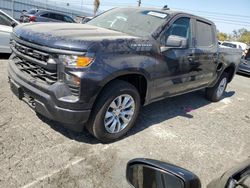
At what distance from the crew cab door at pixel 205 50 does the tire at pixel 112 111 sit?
187 cm

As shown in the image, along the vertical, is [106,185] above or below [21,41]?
below

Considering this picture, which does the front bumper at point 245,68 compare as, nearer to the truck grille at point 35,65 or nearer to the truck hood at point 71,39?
the truck hood at point 71,39

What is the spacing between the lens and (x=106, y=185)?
301cm

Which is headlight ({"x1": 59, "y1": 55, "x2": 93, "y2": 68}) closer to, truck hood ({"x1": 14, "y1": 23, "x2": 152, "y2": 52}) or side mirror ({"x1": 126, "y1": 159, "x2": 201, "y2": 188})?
truck hood ({"x1": 14, "y1": 23, "x2": 152, "y2": 52})

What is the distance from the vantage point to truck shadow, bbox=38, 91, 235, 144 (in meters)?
3.95

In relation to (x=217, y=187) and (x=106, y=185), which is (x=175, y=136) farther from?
(x=217, y=187)

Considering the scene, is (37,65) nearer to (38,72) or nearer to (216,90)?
(38,72)

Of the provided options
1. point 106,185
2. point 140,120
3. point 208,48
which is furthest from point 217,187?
point 208,48

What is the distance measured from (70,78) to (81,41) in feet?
1.50

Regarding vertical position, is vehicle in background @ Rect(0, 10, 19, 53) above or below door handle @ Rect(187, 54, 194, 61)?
below

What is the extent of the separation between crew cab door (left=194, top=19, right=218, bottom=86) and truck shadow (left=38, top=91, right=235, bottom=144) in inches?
27.6

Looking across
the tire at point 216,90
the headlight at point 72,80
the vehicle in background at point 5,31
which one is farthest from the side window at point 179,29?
the vehicle in background at point 5,31

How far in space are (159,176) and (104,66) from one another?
198 cm

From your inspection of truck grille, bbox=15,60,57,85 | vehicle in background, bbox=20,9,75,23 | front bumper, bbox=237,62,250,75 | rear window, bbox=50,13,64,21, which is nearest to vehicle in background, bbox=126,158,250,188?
truck grille, bbox=15,60,57,85
